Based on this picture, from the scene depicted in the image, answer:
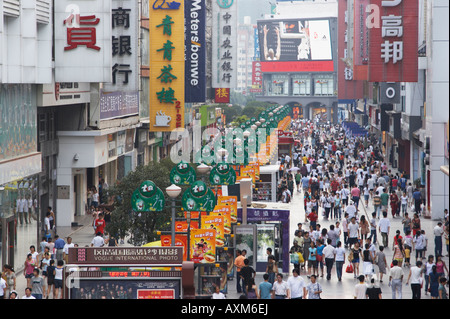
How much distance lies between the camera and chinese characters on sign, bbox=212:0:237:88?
176ft

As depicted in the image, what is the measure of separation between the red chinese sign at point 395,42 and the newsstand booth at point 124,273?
1929 centimetres

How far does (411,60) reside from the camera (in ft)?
108

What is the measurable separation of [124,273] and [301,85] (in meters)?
135

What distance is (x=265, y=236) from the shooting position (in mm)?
23141

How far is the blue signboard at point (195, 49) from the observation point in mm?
40031

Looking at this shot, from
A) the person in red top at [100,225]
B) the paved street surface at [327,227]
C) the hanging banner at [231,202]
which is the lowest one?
the paved street surface at [327,227]

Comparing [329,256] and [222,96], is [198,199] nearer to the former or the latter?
[329,256]

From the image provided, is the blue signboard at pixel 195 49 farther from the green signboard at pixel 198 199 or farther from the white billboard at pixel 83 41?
the green signboard at pixel 198 199

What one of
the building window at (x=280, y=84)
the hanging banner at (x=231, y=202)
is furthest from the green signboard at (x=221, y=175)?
the building window at (x=280, y=84)

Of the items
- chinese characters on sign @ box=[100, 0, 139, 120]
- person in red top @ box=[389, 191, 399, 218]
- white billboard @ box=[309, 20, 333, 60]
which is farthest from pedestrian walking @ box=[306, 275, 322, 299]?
white billboard @ box=[309, 20, 333, 60]

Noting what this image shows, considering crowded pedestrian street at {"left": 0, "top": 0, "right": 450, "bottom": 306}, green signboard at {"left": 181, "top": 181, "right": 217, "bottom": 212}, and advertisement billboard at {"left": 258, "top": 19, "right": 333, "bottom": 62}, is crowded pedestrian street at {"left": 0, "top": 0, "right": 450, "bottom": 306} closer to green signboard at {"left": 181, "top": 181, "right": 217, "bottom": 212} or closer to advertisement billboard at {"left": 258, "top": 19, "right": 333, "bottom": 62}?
green signboard at {"left": 181, "top": 181, "right": 217, "bottom": 212}

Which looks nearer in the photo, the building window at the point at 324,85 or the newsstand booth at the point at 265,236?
the newsstand booth at the point at 265,236

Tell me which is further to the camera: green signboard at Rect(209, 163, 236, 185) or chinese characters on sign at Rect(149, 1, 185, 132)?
chinese characters on sign at Rect(149, 1, 185, 132)

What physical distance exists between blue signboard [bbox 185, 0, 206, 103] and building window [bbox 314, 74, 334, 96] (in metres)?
107
